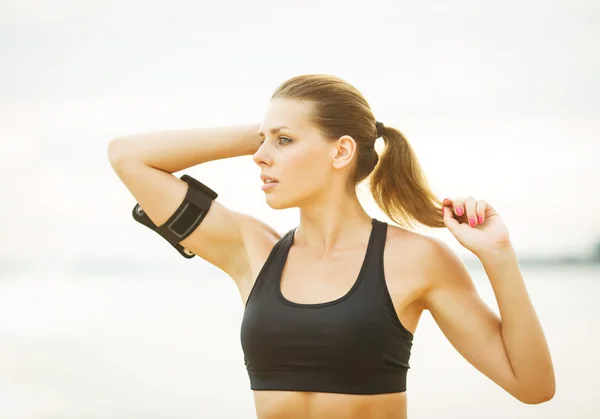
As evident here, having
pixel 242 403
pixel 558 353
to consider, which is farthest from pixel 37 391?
pixel 558 353

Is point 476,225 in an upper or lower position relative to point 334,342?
upper

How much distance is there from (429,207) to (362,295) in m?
0.33

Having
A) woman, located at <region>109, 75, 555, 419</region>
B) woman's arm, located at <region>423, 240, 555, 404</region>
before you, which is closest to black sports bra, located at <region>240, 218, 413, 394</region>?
woman, located at <region>109, 75, 555, 419</region>

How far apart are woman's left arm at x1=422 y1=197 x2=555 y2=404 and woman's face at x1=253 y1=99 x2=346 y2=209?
1.08 ft

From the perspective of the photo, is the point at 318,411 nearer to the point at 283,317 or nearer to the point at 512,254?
the point at 283,317

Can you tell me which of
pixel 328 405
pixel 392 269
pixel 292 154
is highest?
pixel 292 154

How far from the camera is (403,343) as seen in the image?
2.00 m

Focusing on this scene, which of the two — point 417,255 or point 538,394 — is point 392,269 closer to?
point 417,255

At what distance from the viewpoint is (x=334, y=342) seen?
1.91 meters

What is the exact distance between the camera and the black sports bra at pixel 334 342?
6.28ft

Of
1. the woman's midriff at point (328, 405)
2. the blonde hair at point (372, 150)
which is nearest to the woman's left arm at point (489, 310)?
the blonde hair at point (372, 150)

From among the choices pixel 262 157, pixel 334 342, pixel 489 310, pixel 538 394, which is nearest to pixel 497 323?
pixel 489 310

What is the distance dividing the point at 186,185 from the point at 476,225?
0.75 meters

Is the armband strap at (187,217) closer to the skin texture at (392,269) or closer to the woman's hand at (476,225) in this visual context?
the skin texture at (392,269)
